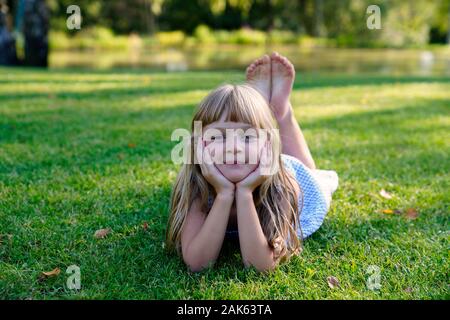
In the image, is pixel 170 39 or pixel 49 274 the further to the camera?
pixel 170 39

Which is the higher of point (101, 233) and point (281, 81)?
point (281, 81)

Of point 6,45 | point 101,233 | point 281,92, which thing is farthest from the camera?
point 6,45

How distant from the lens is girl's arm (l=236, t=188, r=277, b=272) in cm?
220

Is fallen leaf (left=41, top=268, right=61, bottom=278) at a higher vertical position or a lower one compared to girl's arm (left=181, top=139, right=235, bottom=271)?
lower

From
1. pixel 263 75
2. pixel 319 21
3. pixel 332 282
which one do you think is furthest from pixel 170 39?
pixel 332 282

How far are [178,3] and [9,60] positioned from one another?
95.2 feet

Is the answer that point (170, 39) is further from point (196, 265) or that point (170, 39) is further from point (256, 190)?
point (196, 265)

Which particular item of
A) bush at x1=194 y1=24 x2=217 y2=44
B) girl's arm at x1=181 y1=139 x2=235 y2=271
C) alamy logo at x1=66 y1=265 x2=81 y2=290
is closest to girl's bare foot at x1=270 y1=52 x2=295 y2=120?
girl's arm at x1=181 y1=139 x2=235 y2=271

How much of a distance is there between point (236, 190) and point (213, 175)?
0.42 feet

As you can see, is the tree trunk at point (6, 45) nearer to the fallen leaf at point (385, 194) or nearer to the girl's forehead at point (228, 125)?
the fallen leaf at point (385, 194)

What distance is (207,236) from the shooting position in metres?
2.22

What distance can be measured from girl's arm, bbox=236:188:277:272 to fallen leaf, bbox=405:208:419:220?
115 centimetres

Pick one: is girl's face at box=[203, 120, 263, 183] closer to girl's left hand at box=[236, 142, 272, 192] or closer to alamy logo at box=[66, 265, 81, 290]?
girl's left hand at box=[236, 142, 272, 192]

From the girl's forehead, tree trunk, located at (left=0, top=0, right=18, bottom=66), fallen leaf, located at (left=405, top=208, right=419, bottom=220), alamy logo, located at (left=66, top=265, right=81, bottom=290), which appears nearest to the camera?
alamy logo, located at (left=66, top=265, right=81, bottom=290)
